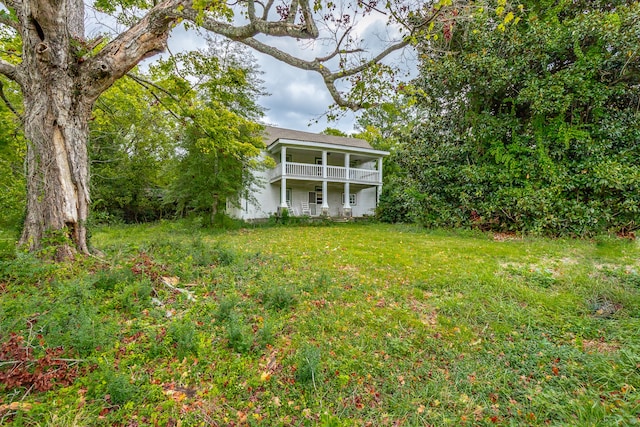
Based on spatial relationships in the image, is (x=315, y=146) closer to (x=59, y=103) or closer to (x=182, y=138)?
(x=182, y=138)

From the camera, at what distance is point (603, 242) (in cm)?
709

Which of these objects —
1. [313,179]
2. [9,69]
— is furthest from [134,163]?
[9,69]

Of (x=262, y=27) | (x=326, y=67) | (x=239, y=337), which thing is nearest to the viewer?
(x=239, y=337)

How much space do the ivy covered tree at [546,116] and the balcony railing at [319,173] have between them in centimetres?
708

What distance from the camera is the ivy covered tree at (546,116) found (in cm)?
752

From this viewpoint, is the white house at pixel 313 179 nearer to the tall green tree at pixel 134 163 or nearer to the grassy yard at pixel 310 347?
the tall green tree at pixel 134 163

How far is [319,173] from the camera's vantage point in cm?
1636

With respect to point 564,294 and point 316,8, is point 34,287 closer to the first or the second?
point 316,8

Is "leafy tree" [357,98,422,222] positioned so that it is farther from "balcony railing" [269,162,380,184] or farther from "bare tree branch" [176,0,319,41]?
"bare tree branch" [176,0,319,41]

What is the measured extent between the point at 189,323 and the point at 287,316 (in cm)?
Result: 100

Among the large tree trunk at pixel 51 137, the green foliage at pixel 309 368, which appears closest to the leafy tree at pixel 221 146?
the large tree trunk at pixel 51 137

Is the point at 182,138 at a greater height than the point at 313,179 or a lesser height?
greater

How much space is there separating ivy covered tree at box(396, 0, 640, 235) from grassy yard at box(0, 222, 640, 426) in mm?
5056

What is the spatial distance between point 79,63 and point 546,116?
11.8m
